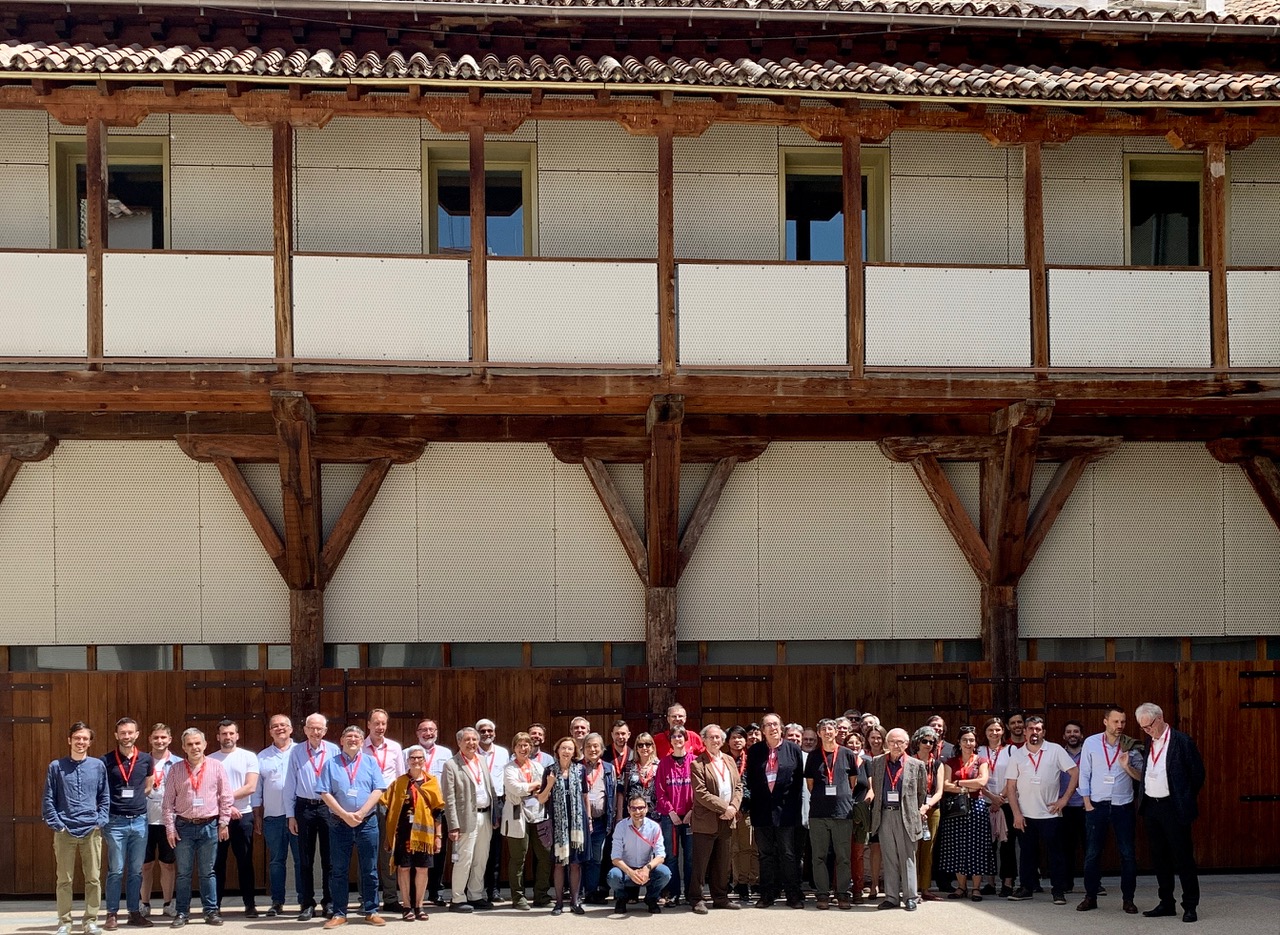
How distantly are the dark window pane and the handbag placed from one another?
5962 mm

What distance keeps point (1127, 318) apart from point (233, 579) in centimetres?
872

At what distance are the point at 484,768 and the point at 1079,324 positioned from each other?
665 centimetres

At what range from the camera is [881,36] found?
1438 centimetres

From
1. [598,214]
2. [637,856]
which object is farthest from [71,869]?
[598,214]

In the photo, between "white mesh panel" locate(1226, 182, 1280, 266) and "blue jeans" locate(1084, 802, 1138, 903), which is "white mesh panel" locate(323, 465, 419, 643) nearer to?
"blue jeans" locate(1084, 802, 1138, 903)

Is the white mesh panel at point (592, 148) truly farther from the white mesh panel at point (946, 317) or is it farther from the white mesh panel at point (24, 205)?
the white mesh panel at point (24, 205)

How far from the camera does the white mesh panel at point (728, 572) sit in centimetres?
1405

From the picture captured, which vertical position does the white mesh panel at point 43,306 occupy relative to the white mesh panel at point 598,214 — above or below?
below

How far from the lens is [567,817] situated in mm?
11453

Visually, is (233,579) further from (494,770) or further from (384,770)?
(494,770)

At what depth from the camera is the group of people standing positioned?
1130 cm

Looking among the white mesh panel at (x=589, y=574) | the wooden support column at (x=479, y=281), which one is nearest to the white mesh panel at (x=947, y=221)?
the white mesh panel at (x=589, y=574)

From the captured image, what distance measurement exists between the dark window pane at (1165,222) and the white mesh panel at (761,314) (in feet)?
12.2

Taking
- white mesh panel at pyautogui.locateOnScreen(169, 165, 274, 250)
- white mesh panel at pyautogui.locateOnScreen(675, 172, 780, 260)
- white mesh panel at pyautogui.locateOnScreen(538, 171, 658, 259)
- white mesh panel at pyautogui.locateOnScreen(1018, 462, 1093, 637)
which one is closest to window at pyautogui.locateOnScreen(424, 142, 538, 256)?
white mesh panel at pyautogui.locateOnScreen(538, 171, 658, 259)
